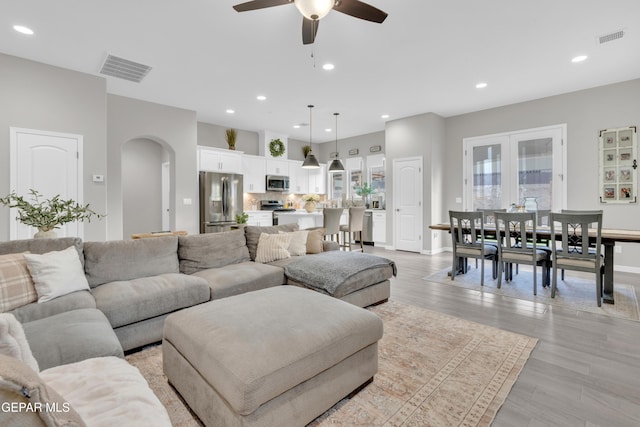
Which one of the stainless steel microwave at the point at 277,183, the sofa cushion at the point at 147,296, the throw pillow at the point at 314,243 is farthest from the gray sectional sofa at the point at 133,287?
the stainless steel microwave at the point at 277,183

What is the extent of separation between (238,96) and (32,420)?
5.29 metres

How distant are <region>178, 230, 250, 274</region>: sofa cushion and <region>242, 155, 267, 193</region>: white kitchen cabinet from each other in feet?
12.9

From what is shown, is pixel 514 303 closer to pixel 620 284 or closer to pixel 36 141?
pixel 620 284

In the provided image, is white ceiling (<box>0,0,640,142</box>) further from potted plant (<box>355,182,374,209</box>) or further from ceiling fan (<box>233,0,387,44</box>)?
potted plant (<box>355,182,374,209</box>)

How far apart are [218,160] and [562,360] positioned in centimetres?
625

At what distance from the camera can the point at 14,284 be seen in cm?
201

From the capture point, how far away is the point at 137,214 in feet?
23.9

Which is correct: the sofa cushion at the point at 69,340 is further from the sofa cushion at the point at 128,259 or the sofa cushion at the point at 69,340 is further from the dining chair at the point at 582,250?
the dining chair at the point at 582,250

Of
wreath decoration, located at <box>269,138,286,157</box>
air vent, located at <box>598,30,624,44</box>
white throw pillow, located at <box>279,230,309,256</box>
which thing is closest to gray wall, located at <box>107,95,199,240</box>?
wreath decoration, located at <box>269,138,286,157</box>

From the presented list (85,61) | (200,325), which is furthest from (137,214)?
(200,325)

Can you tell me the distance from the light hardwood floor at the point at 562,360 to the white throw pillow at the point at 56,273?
2.85 meters

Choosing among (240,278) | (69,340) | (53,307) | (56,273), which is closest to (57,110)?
(56,273)

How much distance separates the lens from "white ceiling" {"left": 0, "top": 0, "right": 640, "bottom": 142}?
2.91 metres

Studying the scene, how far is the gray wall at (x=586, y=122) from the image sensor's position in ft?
15.3
